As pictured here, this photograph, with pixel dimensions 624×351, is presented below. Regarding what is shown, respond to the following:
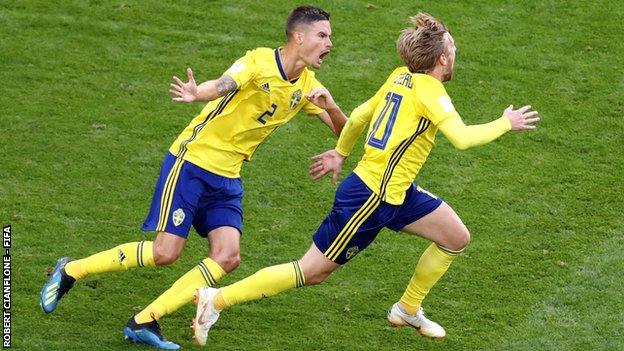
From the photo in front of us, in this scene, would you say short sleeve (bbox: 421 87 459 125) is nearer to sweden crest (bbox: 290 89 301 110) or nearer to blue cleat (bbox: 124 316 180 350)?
sweden crest (bbox: 290 89 301 110)

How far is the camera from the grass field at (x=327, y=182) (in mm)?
9141

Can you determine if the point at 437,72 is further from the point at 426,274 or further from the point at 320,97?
the point at 426,274

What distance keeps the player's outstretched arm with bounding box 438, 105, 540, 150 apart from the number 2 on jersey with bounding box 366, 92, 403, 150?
0.44 meters

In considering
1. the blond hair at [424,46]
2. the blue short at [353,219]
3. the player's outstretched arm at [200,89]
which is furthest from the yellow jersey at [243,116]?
the blond hair at [424,46]

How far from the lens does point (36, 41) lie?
13.4 m

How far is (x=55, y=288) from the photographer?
878cm

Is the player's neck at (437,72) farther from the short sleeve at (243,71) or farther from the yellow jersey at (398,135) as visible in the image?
the short sleeve at (243,71)

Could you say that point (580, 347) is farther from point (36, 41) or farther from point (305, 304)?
point (36, 41)

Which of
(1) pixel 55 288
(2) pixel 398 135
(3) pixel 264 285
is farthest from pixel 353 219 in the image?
(1) pixel 55 288

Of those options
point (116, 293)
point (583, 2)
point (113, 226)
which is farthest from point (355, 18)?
point (116, 293)

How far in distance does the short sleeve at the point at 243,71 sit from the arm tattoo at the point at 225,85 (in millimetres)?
44

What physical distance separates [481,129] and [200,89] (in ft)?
6.00

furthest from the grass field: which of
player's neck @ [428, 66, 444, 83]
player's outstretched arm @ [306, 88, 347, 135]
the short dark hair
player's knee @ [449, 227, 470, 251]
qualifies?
the short dark hair

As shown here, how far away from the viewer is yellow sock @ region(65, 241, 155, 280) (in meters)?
8.71
